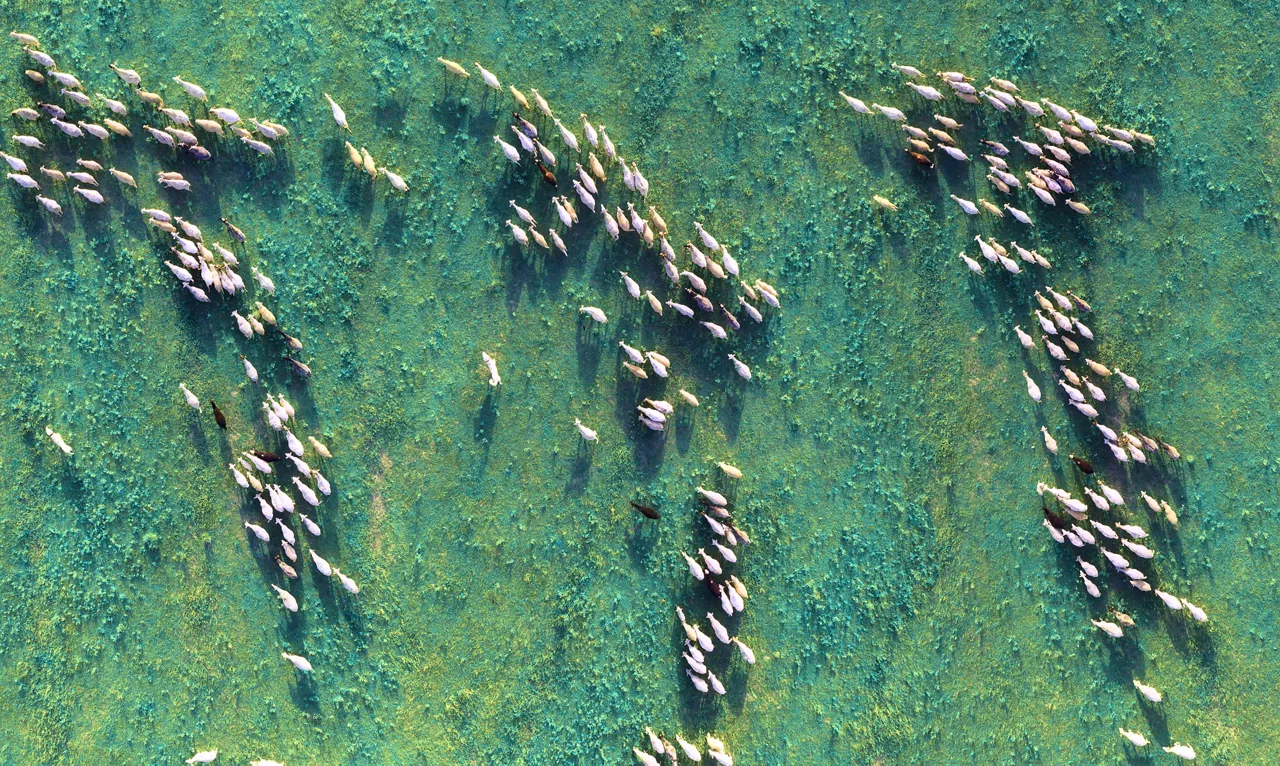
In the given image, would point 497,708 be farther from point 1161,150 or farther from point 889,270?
point 1161,150

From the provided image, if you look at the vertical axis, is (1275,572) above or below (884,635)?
above

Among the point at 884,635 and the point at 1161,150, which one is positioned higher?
the point at 1161,150

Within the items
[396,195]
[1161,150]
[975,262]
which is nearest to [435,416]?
[396,195]

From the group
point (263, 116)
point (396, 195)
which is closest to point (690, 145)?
point (396, 195)

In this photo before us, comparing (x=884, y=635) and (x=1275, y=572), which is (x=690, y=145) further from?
(x=1275, y=572)

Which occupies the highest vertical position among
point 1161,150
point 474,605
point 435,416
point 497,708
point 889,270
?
point 1161,150

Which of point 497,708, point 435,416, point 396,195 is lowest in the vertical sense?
point 497,708
